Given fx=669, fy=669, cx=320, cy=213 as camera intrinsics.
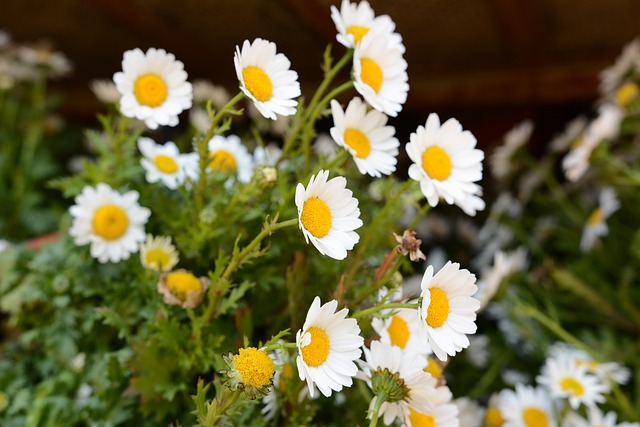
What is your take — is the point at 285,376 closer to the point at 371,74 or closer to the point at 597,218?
the point at 371,74

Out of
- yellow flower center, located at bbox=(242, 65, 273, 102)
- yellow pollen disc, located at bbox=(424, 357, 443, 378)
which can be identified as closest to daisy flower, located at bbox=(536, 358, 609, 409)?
yellow pollen disc, located at bbox=(424, 357, 443, 378)

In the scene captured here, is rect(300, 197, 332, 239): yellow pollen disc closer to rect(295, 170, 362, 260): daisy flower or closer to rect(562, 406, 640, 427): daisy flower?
rect(295, 170, 362, 260): daisy flower

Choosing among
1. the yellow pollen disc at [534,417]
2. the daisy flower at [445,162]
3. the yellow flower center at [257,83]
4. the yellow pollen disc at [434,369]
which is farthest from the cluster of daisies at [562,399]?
the yellow flower center at [257,83]

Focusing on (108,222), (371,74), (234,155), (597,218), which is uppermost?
(371,74)

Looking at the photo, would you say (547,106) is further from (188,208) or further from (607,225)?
(188,208)

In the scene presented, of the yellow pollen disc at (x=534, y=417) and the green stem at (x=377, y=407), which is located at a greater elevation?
the green stem at (x=377, y=407)

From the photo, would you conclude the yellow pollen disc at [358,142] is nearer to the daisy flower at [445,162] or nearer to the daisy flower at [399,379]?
the daisy flower at [445,162]

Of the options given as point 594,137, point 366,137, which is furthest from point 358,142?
point 594,137
